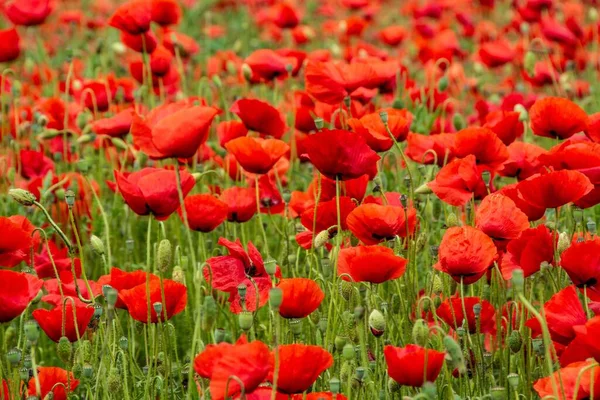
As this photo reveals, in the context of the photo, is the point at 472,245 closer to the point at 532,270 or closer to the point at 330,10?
the point at 532,270

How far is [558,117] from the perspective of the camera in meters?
2.33

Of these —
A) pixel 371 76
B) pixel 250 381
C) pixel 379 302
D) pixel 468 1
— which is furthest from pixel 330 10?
pixel 250 381

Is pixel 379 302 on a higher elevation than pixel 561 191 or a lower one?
lower

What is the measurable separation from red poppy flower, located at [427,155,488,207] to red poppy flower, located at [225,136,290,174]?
1.21 feet

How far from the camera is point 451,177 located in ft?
6.91

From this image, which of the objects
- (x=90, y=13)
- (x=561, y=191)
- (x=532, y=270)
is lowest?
A: (x=90, y=13)

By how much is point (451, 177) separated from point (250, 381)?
32.1 inches

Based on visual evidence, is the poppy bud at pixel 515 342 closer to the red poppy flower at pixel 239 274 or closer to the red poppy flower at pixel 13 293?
the red poppy flower at pixel 239 274

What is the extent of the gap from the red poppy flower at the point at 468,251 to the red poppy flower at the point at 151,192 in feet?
1.90

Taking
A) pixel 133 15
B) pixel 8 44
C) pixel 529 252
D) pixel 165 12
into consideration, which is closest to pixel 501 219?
pixel 529 252

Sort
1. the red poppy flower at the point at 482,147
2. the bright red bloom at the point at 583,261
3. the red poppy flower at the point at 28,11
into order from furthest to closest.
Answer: the red poppy flower at the point at 28,11 < the red poppy flower at the point at 482,147 < the bright red bloom at the point at 583,261

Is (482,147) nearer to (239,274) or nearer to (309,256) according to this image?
(309,256)

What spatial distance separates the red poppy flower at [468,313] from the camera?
1.98m

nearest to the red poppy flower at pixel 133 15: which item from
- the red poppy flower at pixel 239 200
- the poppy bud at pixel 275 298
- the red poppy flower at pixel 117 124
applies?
the red poppy flower at pixel 117 124
